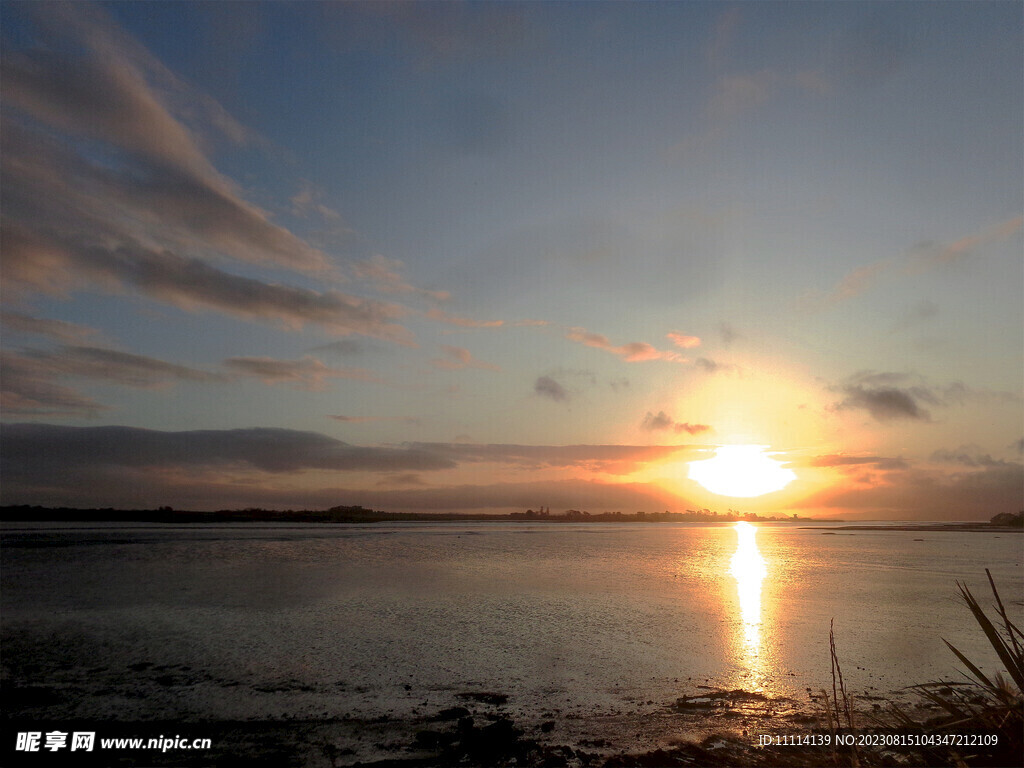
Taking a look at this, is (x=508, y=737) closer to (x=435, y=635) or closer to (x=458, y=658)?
(x=458, y=658)

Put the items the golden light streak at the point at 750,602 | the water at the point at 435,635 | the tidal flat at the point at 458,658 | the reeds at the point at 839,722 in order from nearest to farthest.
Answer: the reeds at the point at 839,722
the tidal flat at the point at 458,658
the water at the point at 435,635
the golden light streak at the point at 750,602

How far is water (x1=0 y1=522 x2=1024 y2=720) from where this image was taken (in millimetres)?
10211

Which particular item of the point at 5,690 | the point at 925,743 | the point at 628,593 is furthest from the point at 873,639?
the point at 5,690

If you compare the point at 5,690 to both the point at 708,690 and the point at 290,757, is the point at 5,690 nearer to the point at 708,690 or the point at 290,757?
the point at 290,757

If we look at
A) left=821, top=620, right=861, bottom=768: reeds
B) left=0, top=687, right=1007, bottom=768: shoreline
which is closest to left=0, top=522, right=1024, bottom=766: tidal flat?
left=0, top=687, right=1007, bottom=768: shoreline

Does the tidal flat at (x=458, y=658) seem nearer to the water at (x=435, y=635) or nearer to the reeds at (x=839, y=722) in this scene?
the water at (x=435, y=635)

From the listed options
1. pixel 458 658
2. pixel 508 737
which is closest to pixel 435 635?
pixel 458 658

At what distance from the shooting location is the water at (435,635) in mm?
10211

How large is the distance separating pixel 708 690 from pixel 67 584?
21.7 metres

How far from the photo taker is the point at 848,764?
6492 millimetres

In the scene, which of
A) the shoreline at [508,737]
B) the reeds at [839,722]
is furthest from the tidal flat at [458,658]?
the reeds at [839,722]

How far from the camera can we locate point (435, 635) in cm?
1434

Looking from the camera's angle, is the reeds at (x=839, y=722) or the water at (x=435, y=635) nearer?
the reeds at (x=839, y=722)

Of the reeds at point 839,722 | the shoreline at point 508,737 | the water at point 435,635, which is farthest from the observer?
the water at point 435,635
